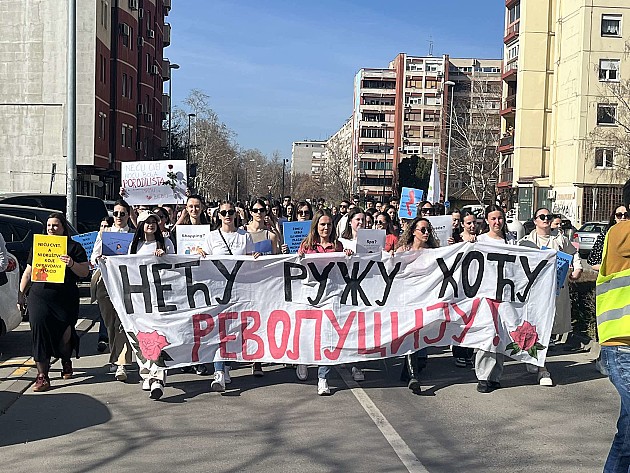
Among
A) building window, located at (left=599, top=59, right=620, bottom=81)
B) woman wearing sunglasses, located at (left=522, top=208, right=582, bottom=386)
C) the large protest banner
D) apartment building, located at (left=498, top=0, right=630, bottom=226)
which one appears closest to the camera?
the large protest banner

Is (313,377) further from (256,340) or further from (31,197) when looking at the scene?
(31,197)

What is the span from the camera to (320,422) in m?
7.70

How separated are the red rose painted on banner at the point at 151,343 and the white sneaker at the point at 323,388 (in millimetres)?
1733

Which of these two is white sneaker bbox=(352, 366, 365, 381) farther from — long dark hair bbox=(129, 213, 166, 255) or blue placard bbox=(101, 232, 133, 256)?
blue placard bbox=(101, 232, 133, 256)

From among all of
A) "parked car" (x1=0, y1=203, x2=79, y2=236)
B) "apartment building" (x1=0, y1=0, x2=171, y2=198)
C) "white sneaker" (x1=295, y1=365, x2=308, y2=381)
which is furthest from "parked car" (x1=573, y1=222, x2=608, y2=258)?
"white sneaker" (x1=295, y1=365, x2=308, y2=381)

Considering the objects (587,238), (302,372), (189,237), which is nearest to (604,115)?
(587,238)

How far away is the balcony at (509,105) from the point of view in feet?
217

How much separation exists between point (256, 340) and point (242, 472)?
3.19 meters

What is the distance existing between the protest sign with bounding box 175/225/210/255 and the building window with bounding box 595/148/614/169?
4561cm

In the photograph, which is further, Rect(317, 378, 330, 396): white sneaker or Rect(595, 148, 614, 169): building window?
Rect(595, 148, 614, 169): building window

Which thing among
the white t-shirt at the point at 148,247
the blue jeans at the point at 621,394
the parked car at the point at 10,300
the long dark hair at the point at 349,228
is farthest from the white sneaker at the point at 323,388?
the parked car at the point at 10,300

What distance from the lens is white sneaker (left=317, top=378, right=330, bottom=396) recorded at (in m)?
8.82

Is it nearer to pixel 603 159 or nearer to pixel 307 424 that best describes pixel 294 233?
pixel 307 424

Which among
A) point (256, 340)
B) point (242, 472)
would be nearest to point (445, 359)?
point (256, 340)
